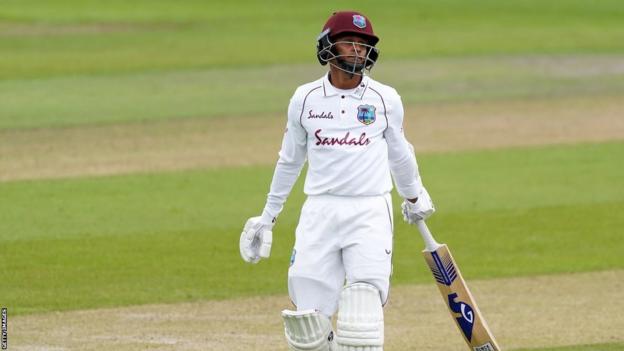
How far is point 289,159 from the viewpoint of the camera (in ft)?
25.9

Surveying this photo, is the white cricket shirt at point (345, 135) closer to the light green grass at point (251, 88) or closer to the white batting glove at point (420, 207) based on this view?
the white batting glove at point (420, 207)

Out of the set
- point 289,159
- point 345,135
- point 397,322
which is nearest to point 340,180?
point 345,135

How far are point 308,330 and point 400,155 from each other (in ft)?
3.54

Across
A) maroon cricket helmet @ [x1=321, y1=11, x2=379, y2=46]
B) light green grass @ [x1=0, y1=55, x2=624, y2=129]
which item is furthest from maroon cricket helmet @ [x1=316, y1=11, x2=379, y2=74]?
light green grass @ [x1=0, y1=55, x2=624, y2=129]

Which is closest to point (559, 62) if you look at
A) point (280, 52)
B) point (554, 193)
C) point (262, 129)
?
point (280, 52)

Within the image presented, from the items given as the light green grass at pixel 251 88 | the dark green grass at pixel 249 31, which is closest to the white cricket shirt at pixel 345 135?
the light green grass at pixel 251 88

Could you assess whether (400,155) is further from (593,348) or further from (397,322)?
(397,322)

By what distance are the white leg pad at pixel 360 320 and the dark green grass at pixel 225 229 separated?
13.6 ft

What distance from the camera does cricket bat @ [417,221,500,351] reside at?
840cm

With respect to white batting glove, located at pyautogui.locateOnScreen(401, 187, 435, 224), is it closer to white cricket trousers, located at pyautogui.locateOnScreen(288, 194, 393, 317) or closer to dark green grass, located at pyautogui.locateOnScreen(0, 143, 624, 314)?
white cricket trousers, located at pyautogui.locateOnScreen(288, 194, 393, 317)

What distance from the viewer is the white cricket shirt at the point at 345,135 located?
7719 mm

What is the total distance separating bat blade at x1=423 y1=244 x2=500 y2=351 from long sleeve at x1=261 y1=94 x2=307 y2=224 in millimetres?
947

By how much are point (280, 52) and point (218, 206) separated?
45.6 feet

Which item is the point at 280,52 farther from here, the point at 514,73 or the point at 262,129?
the point at 262,129
